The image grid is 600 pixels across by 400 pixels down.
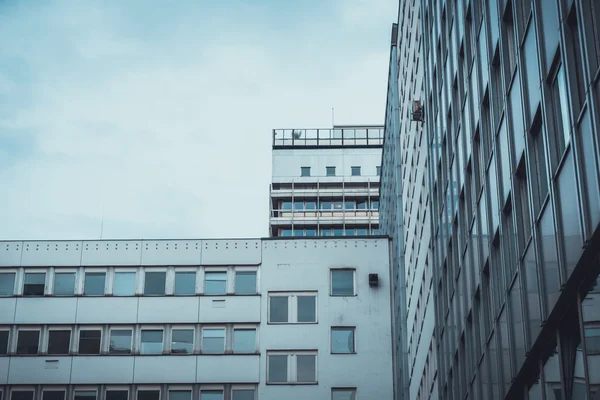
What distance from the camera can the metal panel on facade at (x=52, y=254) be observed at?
6053 cm

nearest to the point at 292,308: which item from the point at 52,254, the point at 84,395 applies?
the point at 84,395

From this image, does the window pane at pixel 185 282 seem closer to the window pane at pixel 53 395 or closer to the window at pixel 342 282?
the window at pixel 342 282

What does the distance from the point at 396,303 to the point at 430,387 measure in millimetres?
14603

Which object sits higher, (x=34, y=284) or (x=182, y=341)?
(x=34, y=284)

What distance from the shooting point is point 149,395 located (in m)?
57.7

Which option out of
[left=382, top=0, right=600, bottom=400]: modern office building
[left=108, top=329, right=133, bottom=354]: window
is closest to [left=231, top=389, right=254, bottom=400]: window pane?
[left=108, top=329, right=133, bottom=354]: window

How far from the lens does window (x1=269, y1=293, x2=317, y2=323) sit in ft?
192

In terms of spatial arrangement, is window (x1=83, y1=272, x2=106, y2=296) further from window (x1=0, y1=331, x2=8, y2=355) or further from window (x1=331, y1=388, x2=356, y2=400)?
window (x1=331, y1=388, x2=356, y2=400)

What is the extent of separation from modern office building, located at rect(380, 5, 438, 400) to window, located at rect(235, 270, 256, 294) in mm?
7589

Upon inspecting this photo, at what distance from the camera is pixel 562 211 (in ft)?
65.6

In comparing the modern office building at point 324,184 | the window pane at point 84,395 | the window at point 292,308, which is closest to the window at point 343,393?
the window at point 292,308

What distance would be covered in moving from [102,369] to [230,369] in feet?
22.2

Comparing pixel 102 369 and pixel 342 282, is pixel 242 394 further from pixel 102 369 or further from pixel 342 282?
pixel 342 282

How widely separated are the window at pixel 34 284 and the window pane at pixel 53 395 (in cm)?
540
